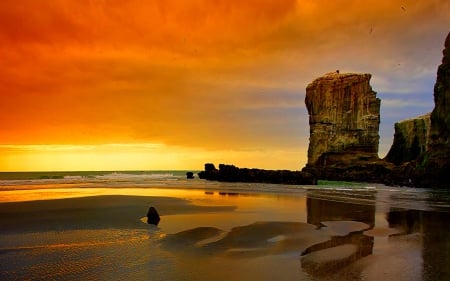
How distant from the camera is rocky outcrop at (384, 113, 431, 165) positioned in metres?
70.1

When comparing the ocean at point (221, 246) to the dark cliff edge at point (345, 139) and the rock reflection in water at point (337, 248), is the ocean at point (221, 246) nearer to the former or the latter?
the rock reflection in water at point (337, 248)

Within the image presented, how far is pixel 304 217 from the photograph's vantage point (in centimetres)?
1538

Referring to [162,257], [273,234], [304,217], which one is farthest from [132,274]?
[304,217]

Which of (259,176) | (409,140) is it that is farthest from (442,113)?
(409,140)

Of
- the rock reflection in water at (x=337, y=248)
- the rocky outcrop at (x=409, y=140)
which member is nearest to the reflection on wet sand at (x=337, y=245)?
the rock reflection in water at (x=337, y=248)

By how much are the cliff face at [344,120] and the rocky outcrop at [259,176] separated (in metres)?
16.3

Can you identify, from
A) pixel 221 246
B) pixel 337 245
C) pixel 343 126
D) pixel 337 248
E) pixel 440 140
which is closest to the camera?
pixel 337 248

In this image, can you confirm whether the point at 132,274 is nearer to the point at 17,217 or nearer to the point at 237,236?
the point at 237,236

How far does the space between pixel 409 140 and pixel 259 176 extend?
3533 cm

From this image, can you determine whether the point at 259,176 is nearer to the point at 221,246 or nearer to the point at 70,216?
the point at 70,216

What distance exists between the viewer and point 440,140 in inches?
1518

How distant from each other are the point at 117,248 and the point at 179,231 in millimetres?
2684

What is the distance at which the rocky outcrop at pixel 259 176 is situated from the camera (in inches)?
1978

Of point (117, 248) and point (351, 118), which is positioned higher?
point (351, 118)
